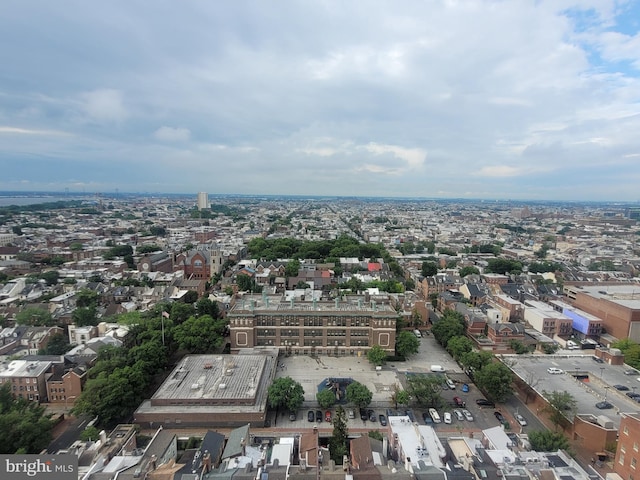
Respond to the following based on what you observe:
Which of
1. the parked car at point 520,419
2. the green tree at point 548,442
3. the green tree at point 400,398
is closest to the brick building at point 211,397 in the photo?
the green tree at point 400,398

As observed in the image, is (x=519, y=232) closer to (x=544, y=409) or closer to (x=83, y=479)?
(x=544, y=409)

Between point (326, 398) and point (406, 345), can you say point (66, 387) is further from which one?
point (406, 345)

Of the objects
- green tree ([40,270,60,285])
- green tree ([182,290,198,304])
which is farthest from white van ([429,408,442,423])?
green tree ([40,270,60,285])

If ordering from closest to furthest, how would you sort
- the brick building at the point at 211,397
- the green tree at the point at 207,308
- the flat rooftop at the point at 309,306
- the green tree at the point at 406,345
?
1. the brick building at the point at 211,397
2. the green tree at the point at 406,345
3. the flat rooftop at the point at 309,306
4. the green tree at the point at 207,308

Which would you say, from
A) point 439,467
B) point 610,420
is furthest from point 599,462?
point 439,467

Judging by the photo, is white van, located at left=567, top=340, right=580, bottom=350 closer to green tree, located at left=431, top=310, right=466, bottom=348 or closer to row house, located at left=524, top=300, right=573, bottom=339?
row house, located at left=524, top=300, right=573, bottom=339

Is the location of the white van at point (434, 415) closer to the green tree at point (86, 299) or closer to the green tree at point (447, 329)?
the green tree at point (447, 329)
